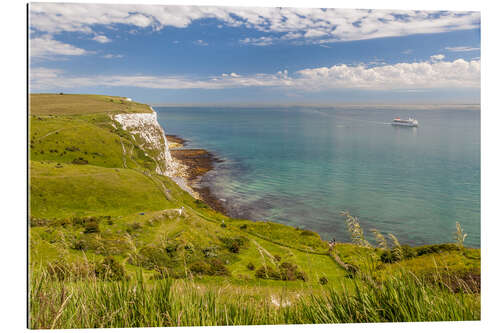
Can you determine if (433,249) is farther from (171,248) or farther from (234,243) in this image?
(171,248)

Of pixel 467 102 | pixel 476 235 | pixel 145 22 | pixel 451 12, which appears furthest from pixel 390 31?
pixel 145 22

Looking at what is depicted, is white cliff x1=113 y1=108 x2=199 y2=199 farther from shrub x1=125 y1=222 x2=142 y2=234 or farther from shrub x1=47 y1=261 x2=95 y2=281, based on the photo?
shrub x1=47 y1=261 x2=95 y2=281

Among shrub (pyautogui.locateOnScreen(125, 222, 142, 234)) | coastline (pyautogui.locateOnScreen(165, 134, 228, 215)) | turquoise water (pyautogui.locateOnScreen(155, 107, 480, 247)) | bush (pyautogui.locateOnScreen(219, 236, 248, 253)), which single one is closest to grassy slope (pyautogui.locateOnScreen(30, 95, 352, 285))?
shrub (pyautogui.locateOnScreen(125, 222, 142, 234))

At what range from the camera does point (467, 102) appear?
700 cm

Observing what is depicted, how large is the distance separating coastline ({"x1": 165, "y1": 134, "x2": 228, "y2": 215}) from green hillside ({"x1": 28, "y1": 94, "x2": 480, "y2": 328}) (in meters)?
6.98

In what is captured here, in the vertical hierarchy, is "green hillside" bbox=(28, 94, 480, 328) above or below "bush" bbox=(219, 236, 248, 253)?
above

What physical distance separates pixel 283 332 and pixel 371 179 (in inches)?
245

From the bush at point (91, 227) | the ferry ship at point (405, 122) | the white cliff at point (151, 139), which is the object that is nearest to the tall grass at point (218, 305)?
the bush at point (91, 227)

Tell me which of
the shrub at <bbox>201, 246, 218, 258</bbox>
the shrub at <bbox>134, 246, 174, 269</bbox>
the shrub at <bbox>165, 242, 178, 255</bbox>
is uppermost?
the shrub at <bbox>165, 242, 178, 255</bbox>

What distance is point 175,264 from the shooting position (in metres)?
6.11

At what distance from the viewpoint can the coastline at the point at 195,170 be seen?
19.3m

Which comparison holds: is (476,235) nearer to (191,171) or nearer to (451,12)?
(451,12)

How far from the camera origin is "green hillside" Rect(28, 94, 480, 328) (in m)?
3.52

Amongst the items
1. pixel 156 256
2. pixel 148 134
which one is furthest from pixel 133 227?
pixel 148 134
